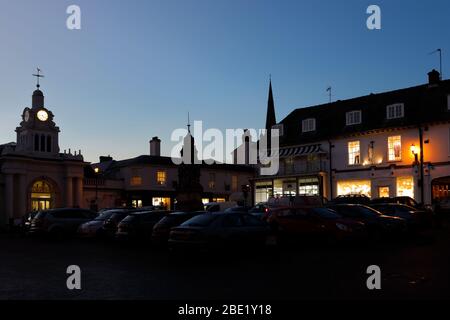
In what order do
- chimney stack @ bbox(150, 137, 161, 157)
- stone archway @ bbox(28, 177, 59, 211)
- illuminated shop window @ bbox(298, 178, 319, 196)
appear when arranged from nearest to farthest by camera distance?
illuminated shop window @ bbox(298, 178, 319, 196)
stone archway @ bbox(28, 177, 59, 211)
chimney stack @ bbox(150, 137, 161, 157)

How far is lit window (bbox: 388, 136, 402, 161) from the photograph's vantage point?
4269 centimetres

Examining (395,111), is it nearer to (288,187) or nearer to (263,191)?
(288,187)

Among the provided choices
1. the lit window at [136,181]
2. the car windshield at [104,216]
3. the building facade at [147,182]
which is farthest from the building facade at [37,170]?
the car windshield at [104,216]

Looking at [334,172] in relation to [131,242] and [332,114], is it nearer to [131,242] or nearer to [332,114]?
[332,114]

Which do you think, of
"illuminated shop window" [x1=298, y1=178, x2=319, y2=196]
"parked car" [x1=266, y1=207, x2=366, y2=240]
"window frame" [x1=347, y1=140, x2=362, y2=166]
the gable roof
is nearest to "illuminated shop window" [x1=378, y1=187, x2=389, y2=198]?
"window frame" [x1=347, y1=140, x2=362, y2=166]

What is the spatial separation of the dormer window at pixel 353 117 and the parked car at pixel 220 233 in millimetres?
31434

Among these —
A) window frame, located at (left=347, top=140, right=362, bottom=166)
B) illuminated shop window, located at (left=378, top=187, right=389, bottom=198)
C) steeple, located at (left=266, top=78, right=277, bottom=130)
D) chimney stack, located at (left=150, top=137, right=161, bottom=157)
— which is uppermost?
steeple, located at (left=266, top=78, right=277, bottom=130)

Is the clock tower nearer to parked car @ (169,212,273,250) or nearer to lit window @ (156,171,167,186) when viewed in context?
lit window @ (156,171,167,186)

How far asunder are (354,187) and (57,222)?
27045 mm

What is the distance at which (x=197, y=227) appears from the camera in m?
16.4

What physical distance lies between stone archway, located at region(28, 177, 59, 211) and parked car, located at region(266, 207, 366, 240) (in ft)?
116

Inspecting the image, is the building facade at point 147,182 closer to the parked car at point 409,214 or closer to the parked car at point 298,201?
the parked car at point 298,201

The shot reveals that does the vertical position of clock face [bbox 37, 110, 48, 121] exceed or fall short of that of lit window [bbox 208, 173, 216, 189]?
it exceeds it
